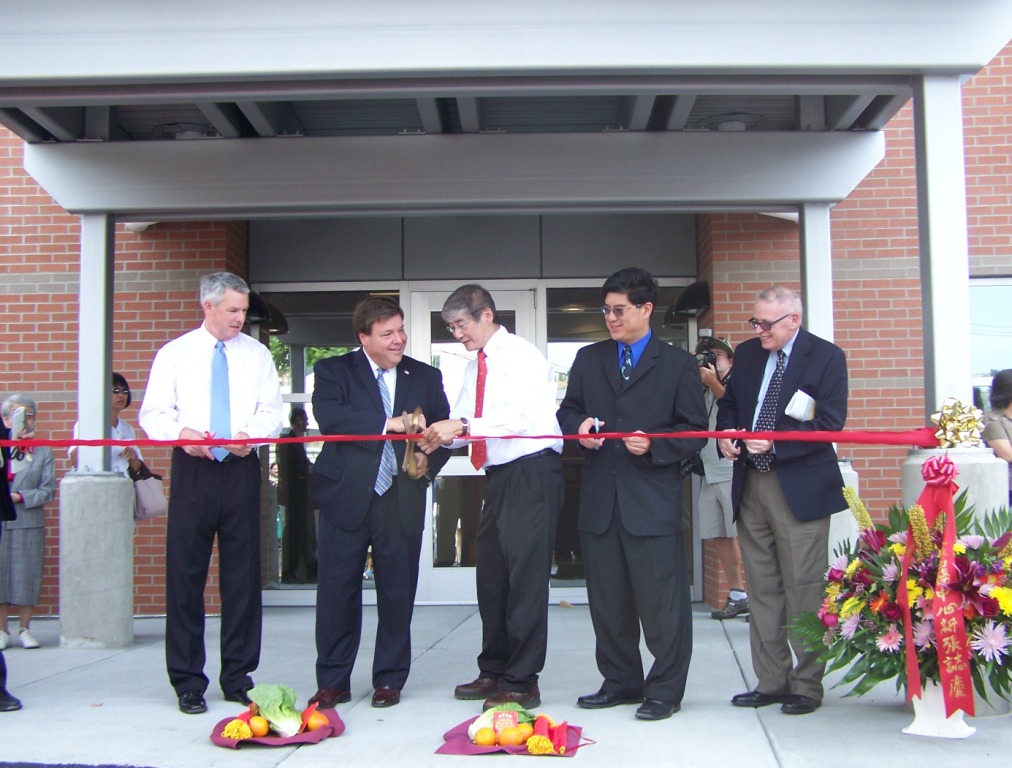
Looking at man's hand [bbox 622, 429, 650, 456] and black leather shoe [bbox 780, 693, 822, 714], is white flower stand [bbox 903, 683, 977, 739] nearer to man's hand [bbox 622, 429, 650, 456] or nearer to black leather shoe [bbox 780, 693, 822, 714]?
black leather shoe [bbox 780, 693, 822, 714]

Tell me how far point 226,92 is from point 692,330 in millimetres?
4751

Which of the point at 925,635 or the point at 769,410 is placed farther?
the point at 769,410

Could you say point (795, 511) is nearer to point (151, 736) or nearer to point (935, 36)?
point (935, 36)

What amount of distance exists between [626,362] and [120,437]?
13.8 ft

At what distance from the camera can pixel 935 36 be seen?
201 inches

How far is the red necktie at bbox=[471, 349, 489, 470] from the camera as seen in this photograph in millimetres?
5273

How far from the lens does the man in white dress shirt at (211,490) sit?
515 cm

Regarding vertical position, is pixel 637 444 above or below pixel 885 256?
below

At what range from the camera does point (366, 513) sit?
5.24m

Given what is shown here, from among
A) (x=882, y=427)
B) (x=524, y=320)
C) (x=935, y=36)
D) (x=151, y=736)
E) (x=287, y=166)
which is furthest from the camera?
(x=524, y=320)

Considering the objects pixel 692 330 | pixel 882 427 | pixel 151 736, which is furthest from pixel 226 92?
pixel 882 427

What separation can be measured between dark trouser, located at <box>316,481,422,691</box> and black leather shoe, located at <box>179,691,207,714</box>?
0.53 meters

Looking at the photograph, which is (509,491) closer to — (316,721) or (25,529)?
(316,721)

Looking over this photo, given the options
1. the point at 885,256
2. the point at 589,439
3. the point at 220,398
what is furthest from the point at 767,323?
the point at 885,256
